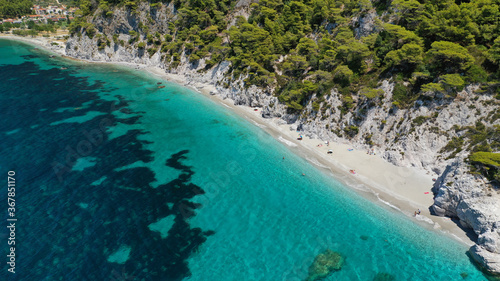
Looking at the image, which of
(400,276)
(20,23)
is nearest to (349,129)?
(400,276)

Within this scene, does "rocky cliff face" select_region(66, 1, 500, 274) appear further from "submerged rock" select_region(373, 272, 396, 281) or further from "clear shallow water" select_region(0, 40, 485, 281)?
"submerged rock" select_region(373, 272, 396, 281)

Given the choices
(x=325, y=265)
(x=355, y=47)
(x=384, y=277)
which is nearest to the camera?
(x=384, y=277)

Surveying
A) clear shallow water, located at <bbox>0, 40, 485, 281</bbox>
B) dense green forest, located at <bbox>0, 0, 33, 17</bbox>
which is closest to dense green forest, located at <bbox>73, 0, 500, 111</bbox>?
clear shallow water, located at <bbox>0, 40, 485, 281</bbox>

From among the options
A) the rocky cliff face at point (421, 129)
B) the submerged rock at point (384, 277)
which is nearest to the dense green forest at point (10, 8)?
the rocky cliff face at point (421, 129)

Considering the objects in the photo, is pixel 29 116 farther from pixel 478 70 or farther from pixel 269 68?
pixel 478 70

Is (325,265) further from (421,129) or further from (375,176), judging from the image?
(421,129)

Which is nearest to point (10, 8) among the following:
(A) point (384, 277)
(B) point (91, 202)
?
(B) point (91, 202)

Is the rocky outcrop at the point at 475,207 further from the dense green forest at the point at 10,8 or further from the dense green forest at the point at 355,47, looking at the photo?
the dense green forest at the point at 10,8
